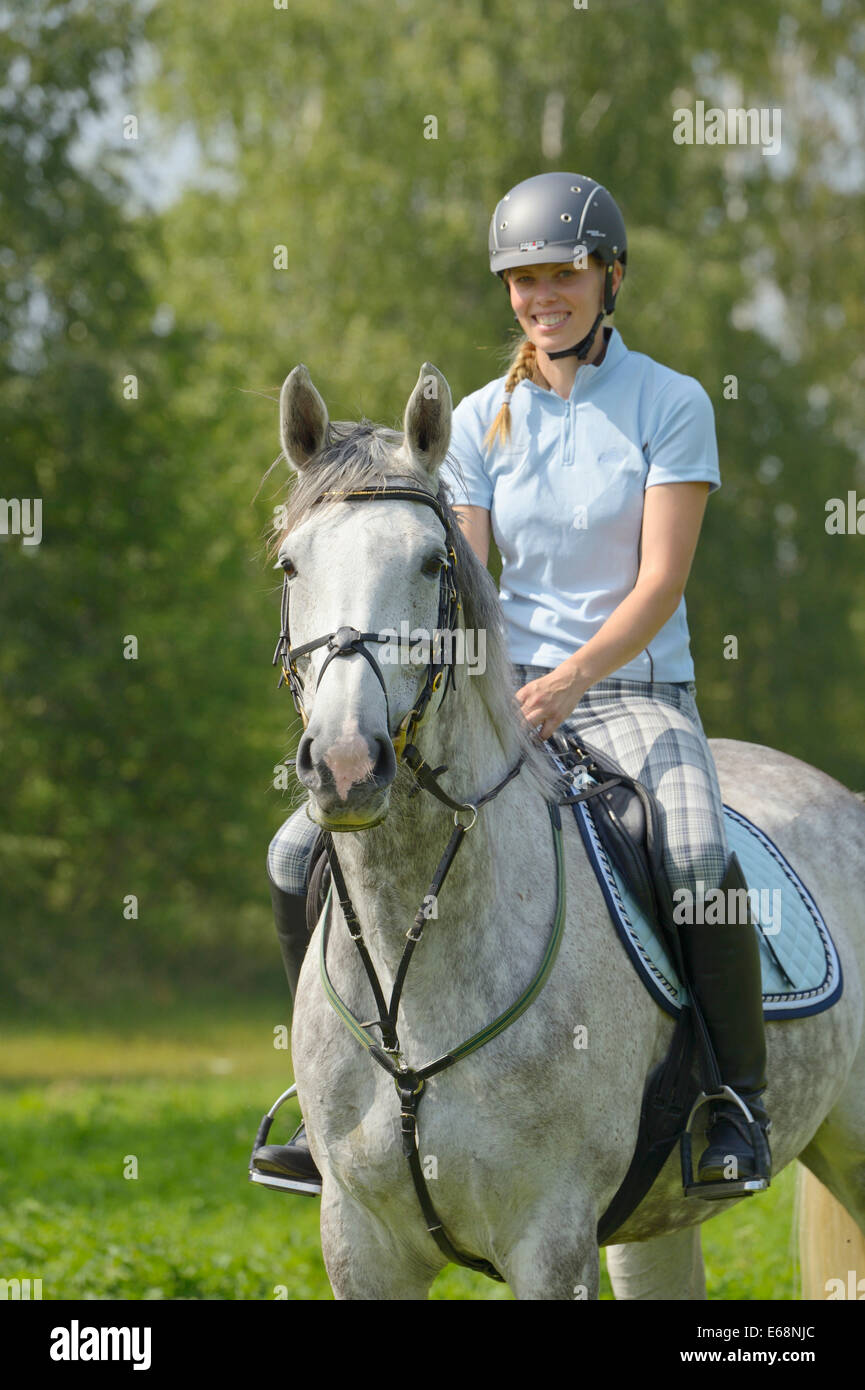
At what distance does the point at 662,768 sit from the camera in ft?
14.5

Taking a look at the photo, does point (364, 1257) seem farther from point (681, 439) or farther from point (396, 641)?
point (681, 439)

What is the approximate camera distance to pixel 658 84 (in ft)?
78.5

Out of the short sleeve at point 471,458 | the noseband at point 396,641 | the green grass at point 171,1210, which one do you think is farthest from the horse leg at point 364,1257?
the short sleeve at point 471,458

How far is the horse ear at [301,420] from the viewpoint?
3.55m

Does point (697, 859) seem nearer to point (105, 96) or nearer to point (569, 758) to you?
point (569, 758)

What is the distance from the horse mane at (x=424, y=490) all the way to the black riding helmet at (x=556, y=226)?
3.65ft

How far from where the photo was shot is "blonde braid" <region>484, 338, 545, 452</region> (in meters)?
4.60

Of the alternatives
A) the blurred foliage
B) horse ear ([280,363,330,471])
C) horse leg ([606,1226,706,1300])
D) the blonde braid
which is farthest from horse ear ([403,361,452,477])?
the blurred foliage

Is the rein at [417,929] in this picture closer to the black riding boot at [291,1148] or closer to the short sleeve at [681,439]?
the black riding boot at [291,1148]

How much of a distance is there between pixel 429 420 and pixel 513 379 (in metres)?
1.22

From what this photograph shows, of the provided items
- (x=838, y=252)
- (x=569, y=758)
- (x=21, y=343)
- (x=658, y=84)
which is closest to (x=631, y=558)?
(x=569, y=758)

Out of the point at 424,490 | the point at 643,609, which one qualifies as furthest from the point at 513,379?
the point at 424,490
